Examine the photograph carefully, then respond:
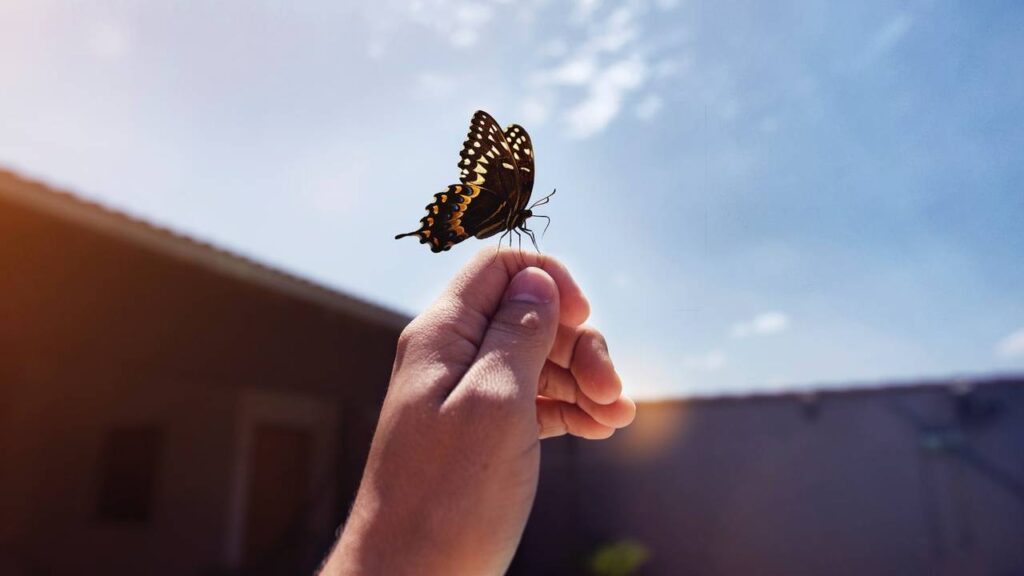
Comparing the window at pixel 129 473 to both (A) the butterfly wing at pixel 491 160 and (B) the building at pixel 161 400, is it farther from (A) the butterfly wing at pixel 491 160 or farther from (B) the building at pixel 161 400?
(A) the butterfly wing at pixel 491 160

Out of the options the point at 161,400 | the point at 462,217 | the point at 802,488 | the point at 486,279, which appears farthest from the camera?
the point at 802,488

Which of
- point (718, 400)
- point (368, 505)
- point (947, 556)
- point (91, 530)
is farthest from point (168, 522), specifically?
point (947, 556)

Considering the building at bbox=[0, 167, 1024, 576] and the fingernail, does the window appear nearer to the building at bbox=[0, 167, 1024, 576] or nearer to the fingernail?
the building at bbox=[0, 167, 1024, 576]

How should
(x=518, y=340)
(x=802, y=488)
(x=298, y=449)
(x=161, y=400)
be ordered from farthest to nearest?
(x=802, y=488) → (x=298, y=449) → (x=161, y=400) → (x=518, y=340)

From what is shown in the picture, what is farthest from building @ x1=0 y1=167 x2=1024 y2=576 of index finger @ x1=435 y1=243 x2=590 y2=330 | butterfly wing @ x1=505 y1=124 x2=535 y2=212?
index finger @ x1=435 y1=243 x2=590 y2=330

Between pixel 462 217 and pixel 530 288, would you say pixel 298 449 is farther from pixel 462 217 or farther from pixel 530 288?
pixel 530 288

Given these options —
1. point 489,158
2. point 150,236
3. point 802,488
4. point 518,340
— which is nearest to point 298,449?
point 150,236
